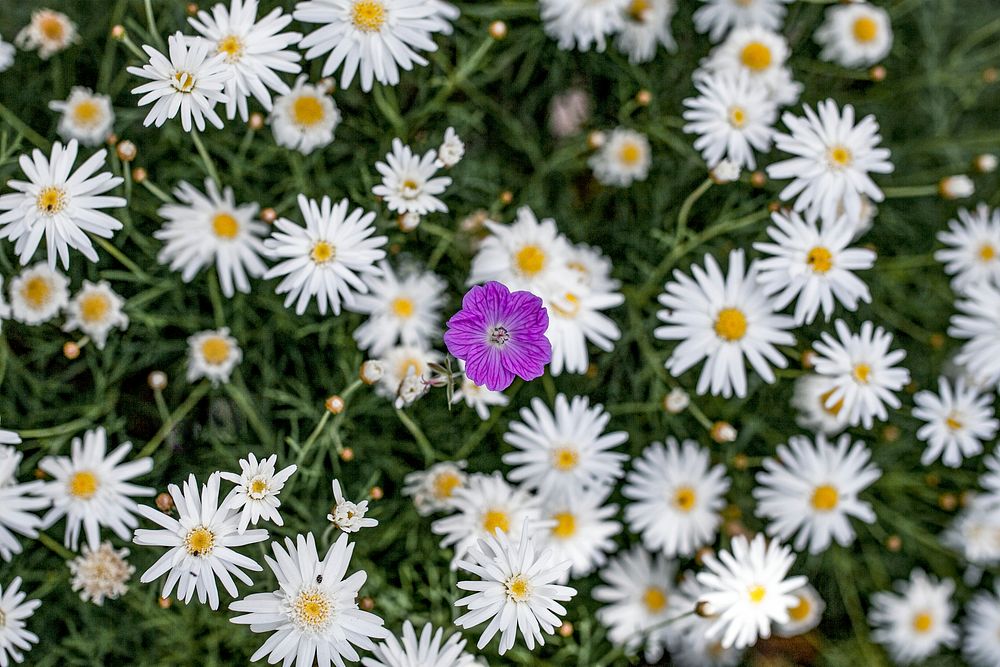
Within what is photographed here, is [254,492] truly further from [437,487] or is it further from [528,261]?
[528,261]

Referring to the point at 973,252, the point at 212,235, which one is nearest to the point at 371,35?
the point at 212,235

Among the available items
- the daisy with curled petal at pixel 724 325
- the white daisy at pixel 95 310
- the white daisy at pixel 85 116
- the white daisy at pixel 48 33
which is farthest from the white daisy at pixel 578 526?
the white daisy at pixel 48 33

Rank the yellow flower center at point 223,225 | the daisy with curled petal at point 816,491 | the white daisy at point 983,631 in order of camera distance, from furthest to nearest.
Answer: the white daisy at point 983,631 → the daisy with curled petal at point 816,491 → the yellow flower center at point 223,225

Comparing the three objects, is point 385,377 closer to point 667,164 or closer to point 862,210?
point 667,164

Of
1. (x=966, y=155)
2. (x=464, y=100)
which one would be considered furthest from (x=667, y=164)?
(x=966, y=155)

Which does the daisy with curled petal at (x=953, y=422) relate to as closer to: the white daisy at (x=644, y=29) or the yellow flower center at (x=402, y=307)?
the white daisy at (x=644, y=29)

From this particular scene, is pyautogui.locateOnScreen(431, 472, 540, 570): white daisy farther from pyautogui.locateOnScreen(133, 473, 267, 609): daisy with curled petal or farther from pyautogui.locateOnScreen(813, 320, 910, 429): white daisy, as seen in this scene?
pyautogui.locateOnScreen(813, 320, 910, 429): white daisy
